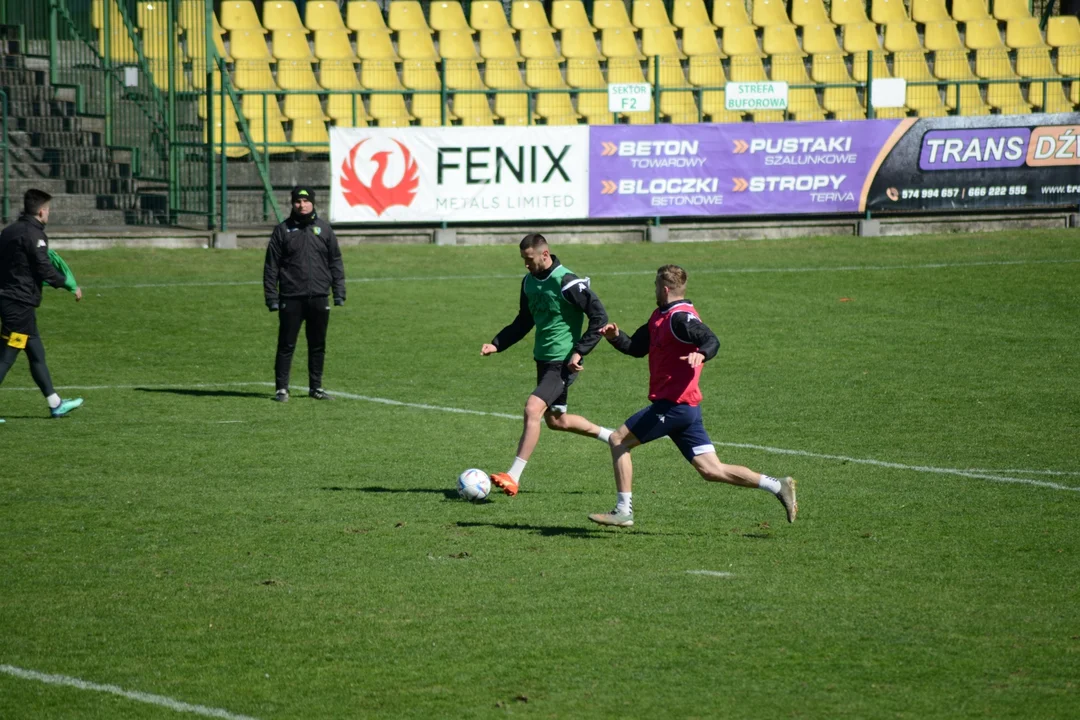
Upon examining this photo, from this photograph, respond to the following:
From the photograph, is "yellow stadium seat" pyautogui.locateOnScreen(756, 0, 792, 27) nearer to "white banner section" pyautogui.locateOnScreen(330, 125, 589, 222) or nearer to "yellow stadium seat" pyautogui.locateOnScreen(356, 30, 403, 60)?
"yellow stadium seat" pyautogui.locateOnScreen(356, 30, 403, 60)

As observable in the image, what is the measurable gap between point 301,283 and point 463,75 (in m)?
16.5

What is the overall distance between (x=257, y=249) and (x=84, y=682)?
19522 millimetres

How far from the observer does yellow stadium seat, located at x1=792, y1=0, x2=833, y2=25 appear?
3406cm

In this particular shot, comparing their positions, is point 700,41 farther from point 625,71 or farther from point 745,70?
point 625,71

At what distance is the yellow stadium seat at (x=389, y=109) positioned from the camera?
2861 centimetres

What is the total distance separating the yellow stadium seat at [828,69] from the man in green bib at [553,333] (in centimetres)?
2301

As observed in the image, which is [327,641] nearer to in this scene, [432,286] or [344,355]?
[344,355]

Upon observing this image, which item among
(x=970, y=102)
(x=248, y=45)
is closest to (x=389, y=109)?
(x=248, y=45)

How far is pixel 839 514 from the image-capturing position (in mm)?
9773

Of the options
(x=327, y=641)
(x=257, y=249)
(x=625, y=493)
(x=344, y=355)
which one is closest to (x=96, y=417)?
(x=344, y=355)

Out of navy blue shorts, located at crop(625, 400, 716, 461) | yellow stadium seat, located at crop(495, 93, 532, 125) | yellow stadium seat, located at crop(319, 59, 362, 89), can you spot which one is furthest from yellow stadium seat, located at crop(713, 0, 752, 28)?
navy blue shorts, located at crop(625, 400, 716, 461)

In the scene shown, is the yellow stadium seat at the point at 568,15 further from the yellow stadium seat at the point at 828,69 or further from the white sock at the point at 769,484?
the white sock at the point at 769,484

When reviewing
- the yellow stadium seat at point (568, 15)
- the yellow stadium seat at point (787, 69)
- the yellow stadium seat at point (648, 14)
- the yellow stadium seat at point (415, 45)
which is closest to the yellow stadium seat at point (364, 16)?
the yellow stadium seat at point (415, 45)

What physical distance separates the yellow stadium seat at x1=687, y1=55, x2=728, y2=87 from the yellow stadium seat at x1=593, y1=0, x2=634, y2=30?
2.00 metres
